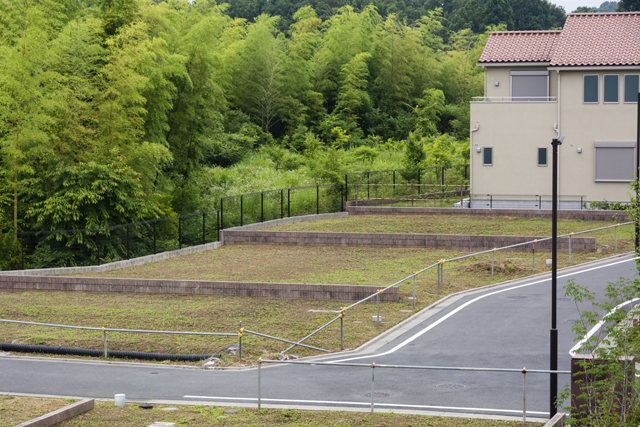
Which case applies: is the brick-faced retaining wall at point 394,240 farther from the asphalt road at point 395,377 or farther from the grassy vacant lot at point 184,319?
the asphalt road at point 395,377

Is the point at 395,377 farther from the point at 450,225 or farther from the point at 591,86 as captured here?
the point at 591,86

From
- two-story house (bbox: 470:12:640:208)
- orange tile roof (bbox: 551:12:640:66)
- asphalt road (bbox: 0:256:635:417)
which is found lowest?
asphalt road (bbox: 0:256:635:417)

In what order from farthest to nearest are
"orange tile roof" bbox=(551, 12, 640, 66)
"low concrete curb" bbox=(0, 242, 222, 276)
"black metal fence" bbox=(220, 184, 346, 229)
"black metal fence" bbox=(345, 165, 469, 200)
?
1. "black metal fence" bbox=(345, 165, 469, 200)
2. "black metal fence" bbox=(220, 184, 346, 229)
3. "orange tile roof" bbox=(551, 12, 640, 66)
4. "low concrete curb" bbox=(0, 242, 222, 276)

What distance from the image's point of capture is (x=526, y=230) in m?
28.6

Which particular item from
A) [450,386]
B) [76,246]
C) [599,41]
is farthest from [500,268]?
[599,41]

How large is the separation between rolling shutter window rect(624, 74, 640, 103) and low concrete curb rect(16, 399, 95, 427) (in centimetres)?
2810

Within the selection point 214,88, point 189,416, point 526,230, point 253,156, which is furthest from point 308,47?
point 189,416

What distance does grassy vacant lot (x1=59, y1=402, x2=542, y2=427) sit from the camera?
10773 millimetres

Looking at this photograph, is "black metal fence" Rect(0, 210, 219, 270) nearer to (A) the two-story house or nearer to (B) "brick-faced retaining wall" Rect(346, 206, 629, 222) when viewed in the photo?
(B) "brick-faced retaining wall" Rect(346, 206, 629, 222)

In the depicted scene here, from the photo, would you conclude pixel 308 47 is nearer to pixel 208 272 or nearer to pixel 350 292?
pixel 208 272

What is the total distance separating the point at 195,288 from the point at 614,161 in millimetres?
20672

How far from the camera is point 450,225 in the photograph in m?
30.5

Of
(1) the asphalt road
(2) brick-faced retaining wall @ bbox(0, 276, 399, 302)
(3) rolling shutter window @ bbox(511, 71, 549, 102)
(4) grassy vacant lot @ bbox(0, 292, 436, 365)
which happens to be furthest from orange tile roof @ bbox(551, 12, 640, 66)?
(2) brick-faced retaining wall @ bbox(0, 276, 399, 302)

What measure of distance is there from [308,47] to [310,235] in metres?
37.5
